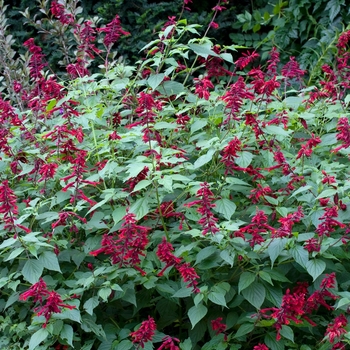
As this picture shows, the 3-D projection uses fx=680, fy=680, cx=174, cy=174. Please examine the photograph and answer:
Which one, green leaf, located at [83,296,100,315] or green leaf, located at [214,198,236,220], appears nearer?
green leaf, located at [83,296,100,315]

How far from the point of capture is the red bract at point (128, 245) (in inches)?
101

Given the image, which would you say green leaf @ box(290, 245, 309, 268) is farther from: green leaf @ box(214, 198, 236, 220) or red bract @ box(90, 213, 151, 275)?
red bract @ box(90, 213, 151, 275)

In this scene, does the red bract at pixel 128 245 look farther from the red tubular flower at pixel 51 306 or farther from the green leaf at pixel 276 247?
the green leaf at pixel 276 247

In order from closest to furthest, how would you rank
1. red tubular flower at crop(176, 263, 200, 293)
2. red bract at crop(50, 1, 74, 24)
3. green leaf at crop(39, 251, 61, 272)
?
red tubular flower at crop(176, 263, 200, 293) < green leaf at crop(39, 251, 61, 272) < red bract at crop(50, 1, 74, 24)

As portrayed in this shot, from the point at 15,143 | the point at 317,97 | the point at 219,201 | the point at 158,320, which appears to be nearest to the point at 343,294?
the point at 219,201

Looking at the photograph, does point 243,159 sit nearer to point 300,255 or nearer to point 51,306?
point 300,255

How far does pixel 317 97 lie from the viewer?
11.9ft

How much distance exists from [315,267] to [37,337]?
3.50 feet

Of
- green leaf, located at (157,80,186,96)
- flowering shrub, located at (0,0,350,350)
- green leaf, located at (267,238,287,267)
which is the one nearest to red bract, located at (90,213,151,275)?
flowering shrub, located at (0,0,350,350)

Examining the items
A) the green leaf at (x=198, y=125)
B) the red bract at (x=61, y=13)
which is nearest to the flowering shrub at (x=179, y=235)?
the green leaf at (x=198, y=125)

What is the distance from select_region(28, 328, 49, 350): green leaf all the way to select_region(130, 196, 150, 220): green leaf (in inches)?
21.7

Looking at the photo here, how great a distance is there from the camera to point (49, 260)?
105 inches

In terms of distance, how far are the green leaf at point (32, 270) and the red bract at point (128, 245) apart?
0.69 ft

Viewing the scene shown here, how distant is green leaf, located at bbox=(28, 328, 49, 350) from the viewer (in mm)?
2463
